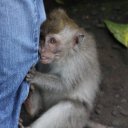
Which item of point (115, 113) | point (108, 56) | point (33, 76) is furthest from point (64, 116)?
point (108, 56)

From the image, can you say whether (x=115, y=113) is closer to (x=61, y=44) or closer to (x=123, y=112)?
(x=123, y=112)

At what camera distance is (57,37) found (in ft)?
13.6

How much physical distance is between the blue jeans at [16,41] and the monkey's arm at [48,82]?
53 centimetres

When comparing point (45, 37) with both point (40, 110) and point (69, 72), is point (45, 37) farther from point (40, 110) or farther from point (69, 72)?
point (40, 110)

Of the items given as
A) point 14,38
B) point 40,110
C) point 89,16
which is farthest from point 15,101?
point 89,16

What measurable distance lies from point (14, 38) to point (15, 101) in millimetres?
533

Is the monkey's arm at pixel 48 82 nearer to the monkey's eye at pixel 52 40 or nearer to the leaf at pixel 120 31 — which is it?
the monkey's eye at pixel 52 40

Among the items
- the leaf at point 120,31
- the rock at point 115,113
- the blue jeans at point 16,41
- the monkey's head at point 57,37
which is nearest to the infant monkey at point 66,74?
the monkey's head at point 57,37

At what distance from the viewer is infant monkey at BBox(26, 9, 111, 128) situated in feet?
13.6

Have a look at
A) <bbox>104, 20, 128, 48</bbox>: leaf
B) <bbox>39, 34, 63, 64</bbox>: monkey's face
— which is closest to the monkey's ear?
<bbox>39, 34, 63, 64</bbox>: monkey's face

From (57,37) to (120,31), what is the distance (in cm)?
A: 129

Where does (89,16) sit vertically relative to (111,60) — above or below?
above

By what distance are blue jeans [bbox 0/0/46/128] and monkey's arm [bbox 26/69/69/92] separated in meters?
0.53

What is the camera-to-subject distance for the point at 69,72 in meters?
4.20
